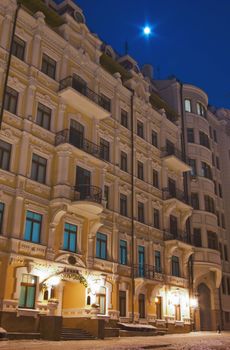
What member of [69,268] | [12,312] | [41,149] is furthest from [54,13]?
[12,312]

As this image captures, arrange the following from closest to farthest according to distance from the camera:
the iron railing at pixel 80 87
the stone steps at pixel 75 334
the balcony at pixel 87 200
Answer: the stone steps at pixel 75 334 < the balcony at pixel 87 200 < the iron railing at pixel 80 87

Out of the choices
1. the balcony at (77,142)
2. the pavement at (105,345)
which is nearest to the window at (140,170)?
the balcony at (77,142)

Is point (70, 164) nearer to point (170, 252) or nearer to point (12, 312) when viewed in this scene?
point (12, 312)

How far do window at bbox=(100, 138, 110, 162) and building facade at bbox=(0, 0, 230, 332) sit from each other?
90 mm

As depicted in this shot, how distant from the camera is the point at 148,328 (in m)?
26.9

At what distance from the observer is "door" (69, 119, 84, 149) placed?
1056 inches

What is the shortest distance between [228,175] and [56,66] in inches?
1110

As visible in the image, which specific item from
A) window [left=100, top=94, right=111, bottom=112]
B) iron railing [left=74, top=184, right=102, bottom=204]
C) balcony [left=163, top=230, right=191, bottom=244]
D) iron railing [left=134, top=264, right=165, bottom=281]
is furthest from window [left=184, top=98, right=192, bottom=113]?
iron railing [left=74, top=184, right=102, bottom=204]

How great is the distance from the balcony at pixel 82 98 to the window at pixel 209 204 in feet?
50.8

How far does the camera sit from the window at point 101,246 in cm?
2661

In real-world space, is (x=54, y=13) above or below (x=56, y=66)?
above

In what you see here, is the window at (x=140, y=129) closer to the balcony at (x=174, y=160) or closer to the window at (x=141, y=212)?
the balcony at (x=174, y=160)

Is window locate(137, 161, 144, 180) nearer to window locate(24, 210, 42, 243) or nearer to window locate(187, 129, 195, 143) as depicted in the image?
window locate(187, 129, 195, 143)

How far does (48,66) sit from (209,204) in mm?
21516
